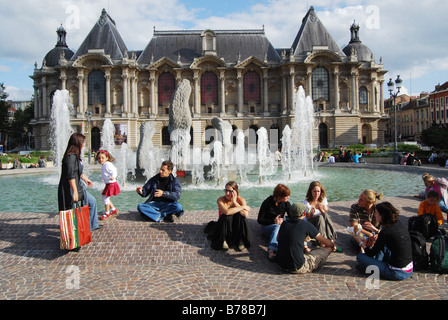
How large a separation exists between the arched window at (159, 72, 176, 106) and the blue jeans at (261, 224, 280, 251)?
45.0 m

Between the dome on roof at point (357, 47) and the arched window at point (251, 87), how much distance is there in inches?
568

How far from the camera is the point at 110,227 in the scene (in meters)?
6.87

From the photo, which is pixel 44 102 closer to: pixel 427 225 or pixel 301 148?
pixel 301 148

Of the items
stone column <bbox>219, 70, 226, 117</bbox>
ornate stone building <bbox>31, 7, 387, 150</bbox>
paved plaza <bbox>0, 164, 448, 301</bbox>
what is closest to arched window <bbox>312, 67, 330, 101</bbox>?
ornate stone building <bbox>31, 7, 387, 150</bbox>

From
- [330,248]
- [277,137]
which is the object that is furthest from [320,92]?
[330,248]

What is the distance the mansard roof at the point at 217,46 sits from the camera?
4997cm

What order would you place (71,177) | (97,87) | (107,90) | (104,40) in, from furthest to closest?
(104,40), (97,87), (107,90), (71,177)

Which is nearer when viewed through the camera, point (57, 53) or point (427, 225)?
point (427, 225)

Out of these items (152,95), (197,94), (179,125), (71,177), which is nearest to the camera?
(71,177)

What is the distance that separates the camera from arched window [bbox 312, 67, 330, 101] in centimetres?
4800

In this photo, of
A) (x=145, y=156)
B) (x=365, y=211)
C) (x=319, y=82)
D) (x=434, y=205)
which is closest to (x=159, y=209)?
(x=365, y=211)

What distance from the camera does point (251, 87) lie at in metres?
49.8

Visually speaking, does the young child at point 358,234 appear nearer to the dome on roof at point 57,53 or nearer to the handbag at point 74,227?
the handbag at point 74,227

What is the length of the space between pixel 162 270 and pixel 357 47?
5476cm
